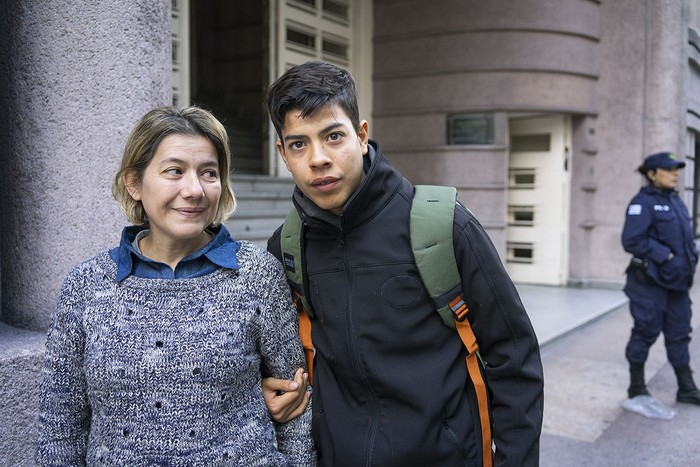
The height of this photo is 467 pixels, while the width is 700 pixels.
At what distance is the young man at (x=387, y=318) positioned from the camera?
1819mm

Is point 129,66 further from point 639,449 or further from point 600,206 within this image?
point 600,206

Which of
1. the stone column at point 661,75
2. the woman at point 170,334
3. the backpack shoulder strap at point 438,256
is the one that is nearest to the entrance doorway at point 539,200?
the stone column at point 661,75

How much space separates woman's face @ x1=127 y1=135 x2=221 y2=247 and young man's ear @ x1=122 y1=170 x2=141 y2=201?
0.06m

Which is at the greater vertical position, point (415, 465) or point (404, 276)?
point (404, 276)

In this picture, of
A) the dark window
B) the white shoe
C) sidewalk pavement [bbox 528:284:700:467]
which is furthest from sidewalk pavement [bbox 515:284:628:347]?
the dark window

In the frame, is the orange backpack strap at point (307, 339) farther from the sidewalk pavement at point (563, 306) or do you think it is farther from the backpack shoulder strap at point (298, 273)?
the sidewalk pavement at point (563, 306)

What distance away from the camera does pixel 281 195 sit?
26.3 ft

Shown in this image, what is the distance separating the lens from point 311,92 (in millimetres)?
1772

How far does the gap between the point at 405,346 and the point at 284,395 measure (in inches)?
15.8

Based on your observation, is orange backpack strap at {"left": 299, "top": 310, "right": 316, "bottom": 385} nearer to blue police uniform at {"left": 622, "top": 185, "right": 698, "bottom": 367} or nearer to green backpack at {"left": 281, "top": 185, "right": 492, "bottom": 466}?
green backpack at {"left": 281, "top": 185, "right": 492, "bottom": 466}

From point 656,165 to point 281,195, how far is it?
4.43 metres

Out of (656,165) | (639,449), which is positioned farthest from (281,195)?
(639,449)

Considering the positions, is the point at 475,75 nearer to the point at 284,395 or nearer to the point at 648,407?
the point at 648,407

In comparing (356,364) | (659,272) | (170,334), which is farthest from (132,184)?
(659,272)
